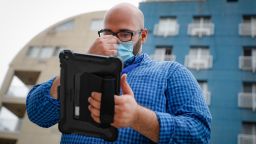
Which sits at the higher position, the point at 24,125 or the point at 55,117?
the point at 55,117

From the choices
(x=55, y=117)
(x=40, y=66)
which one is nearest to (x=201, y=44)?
(x=40, y=66)

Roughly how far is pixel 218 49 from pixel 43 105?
62.0 feet

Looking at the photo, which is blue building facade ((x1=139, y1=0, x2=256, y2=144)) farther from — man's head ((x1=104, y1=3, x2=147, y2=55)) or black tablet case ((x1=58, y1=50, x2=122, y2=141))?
black tablet case ((x1=58, y1=50, x2=122, y2=141))

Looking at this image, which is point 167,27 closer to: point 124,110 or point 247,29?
point 247,29

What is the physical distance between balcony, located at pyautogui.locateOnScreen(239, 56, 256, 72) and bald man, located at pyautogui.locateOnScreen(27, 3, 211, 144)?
701 inches

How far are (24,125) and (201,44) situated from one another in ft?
40.2

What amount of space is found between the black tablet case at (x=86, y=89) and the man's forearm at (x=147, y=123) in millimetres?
111

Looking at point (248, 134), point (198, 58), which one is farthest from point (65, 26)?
point (248, 134)

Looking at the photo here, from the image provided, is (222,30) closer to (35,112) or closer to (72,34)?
(72,34)

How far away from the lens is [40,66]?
25.4 metres

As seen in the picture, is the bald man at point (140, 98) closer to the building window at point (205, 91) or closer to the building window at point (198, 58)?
the building window at point (205, 91)

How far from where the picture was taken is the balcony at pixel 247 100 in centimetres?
1825

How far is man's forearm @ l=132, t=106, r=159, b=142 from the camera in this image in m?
1.54

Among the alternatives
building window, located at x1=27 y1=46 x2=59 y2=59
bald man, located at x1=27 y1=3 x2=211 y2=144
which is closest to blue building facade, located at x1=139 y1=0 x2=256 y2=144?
building window, located at x1=27 y1=46 x2=59 y2=59
